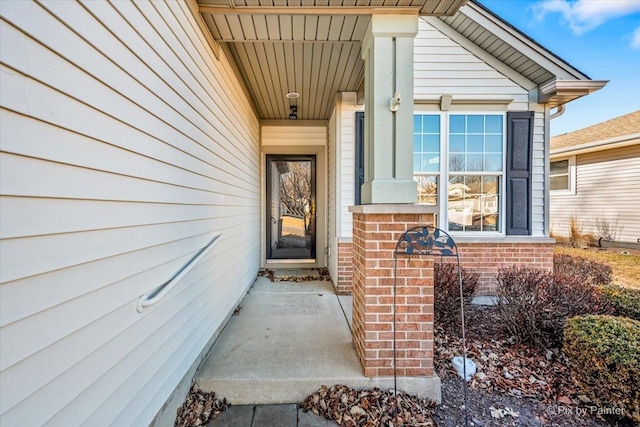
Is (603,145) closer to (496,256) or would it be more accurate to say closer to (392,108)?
(496,256)

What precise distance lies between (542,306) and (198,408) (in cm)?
330

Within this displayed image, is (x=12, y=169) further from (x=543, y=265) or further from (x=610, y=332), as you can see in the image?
(x=543, y=265)

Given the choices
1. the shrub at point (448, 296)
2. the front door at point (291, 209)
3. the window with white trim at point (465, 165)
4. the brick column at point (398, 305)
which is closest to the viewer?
the brick column at point (398, 305)

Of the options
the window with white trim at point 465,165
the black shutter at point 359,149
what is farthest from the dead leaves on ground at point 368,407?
the window with white trim at point 465,165

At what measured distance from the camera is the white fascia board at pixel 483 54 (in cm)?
436

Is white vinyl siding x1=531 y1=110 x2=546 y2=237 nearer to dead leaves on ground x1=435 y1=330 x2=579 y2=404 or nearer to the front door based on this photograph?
dead leaves on ground x1=435 y1=330 x2=579 y2=404

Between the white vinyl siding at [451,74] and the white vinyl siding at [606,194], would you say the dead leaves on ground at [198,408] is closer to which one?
the white vinyl siding at [451,74]

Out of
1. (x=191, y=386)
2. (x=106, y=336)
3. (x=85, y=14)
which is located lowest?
(x=191, y=386)

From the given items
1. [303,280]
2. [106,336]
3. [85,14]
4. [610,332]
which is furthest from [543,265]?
[85,14]

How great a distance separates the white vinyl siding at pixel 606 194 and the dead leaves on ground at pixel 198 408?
11.1 metres

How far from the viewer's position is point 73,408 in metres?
1.03

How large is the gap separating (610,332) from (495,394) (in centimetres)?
95

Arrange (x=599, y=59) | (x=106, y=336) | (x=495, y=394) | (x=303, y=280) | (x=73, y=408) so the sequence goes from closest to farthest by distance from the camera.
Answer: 1. (x=73, y=408)
2. (x=106, y=336)
3. (x=495, y=394)
4. (x=303, y=280)
5. (x=599, y=59)

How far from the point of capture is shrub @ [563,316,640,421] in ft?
6.08
